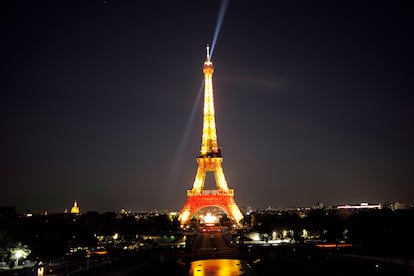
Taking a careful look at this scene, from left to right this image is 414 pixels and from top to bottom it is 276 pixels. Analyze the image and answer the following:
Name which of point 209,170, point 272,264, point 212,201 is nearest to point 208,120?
point 209,170

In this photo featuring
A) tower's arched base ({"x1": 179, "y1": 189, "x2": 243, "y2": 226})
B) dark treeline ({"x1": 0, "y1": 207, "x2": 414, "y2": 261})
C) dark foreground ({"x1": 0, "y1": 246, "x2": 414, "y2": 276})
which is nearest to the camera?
dark foreground ({"x1": 0, "y1": 246, "x2": 414, "y2": 276})

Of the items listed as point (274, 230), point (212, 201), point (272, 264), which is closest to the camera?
point (272, 264)

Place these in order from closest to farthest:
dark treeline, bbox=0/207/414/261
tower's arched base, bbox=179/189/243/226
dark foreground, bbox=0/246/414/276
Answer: dark foreground, bbox=0/246/414/276 < dark treeline, bbox=0/207/414/261 < tower's arched base, bbox=179/189/243/226

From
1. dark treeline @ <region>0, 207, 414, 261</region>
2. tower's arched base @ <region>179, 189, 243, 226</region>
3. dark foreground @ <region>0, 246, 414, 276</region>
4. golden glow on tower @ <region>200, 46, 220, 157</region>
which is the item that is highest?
golden glow on tower @ <region>200, 46, 220, 157</region>

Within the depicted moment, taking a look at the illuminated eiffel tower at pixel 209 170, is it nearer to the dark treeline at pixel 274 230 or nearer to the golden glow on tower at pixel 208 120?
the golden glow on tower at pixel 208 120

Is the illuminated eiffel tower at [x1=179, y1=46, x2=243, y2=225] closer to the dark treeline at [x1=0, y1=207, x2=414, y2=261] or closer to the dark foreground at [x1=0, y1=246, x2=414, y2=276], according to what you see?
the dark treeline at [x1=0, y1=207, x2=414, y2=261]

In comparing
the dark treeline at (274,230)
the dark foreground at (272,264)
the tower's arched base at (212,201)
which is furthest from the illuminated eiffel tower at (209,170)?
the dark foreground at (272,264)

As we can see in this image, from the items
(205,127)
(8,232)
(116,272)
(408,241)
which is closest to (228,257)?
(116,272)

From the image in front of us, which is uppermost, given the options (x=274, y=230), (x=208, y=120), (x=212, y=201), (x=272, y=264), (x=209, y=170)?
(x=208, y=120)

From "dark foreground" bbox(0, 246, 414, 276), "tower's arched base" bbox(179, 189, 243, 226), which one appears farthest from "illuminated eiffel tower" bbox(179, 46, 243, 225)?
"dark foreground" bbox(0, 246, 414, 276)

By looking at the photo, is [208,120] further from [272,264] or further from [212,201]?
[272,264]
